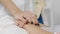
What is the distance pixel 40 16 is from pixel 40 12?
0.35ft

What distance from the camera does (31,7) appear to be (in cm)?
155

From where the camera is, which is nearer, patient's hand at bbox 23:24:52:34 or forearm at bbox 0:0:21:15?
patient's hand at bbox 23:24:52:34

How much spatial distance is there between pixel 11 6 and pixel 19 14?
13cm

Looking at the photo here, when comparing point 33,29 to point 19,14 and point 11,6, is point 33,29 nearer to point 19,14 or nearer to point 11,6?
point 19,14

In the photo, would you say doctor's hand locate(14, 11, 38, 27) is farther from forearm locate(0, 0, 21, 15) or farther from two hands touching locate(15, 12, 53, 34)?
forearm locate(0, 0, 21, 15)

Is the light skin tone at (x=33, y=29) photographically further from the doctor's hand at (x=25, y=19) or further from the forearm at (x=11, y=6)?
the forearm at (x=11, y=6)

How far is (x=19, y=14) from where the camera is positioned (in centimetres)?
108

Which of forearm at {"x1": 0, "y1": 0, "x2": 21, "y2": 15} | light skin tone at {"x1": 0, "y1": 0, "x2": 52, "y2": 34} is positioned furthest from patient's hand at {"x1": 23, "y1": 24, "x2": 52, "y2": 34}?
forearm at {"x1": 0, "y1": 0, "x2": 21, "y2": 15}

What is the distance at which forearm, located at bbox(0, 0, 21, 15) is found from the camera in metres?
1.14

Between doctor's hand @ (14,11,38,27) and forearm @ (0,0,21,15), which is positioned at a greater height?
forearm @ (0,0,21,15)

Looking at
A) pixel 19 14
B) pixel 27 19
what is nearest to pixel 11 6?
pixel 19 14

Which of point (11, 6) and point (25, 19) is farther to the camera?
point (11, 6)

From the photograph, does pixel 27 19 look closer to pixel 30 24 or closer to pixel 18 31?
pixel 30 24

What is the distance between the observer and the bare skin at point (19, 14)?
1.00 meters
